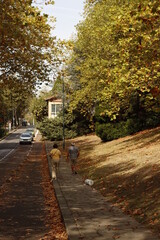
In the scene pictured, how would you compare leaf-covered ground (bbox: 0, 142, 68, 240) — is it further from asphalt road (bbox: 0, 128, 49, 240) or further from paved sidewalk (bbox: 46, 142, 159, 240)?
paved sidewalk (bbox: 46, 142, 159, 240)

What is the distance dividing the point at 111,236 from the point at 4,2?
1119 cm

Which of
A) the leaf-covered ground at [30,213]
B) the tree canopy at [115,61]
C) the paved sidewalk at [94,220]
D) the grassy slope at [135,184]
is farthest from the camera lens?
the tree canopy at [115,61]

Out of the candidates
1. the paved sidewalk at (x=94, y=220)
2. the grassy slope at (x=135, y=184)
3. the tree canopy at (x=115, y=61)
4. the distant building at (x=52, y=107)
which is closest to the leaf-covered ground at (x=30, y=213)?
the paved sidewalk at (x=94, y=220)

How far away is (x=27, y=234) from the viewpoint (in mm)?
8430

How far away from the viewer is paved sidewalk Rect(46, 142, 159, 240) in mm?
7672

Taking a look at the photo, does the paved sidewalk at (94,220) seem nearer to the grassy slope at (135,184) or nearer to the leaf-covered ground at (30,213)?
the leaf-covered ground at (30,213)

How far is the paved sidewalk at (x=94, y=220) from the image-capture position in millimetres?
7672

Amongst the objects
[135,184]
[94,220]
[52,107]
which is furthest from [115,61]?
[52,107]

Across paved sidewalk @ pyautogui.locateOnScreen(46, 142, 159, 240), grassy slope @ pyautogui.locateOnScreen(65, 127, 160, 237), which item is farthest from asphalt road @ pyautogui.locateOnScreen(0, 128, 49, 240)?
grassy slope @ pyautogui.locateOnScreen(65, 127, 160, 237)

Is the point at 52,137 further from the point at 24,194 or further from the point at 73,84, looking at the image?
the point at 24,194

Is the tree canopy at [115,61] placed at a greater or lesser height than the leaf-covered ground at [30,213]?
greater

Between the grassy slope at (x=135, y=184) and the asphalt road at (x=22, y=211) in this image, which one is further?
the grassy slope at (x=135, y=184)

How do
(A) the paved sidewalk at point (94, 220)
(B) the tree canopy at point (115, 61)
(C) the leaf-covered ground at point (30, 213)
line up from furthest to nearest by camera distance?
1. (B) the tree canopy at point (115, 61)
2. (C) the leaf-covered ground at point (30, 213)
3. (A) the paved sidewalk at point (94, 220)

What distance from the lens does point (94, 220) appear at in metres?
9.17
